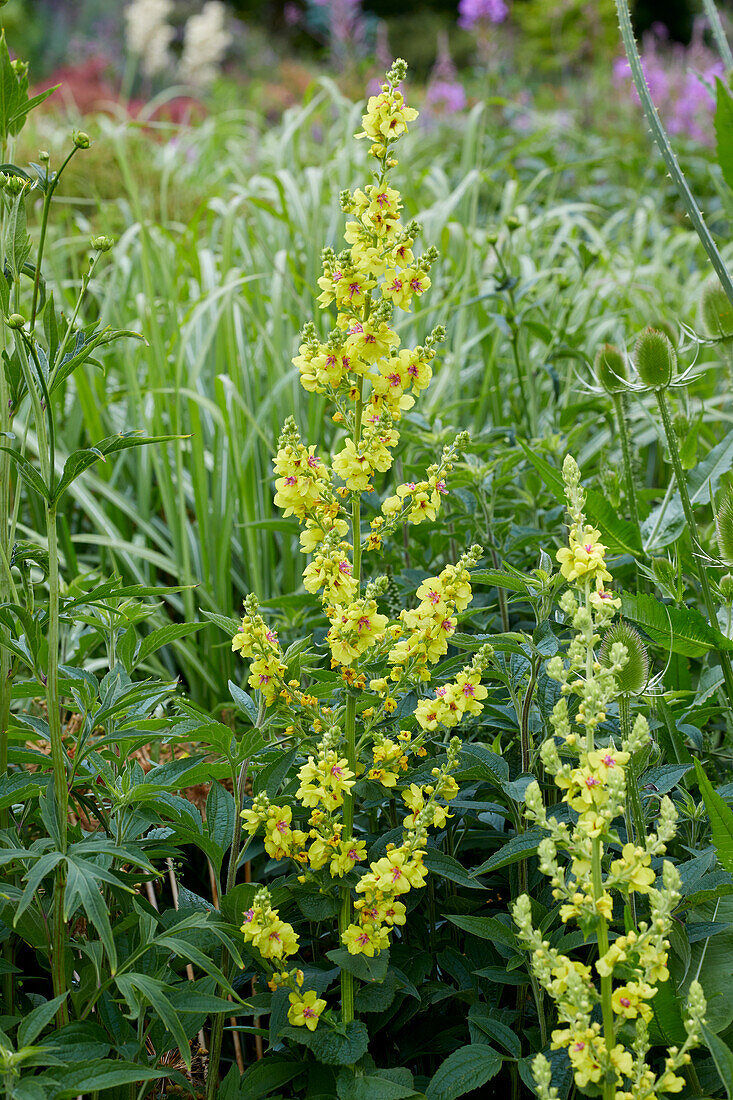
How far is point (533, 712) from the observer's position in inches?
42.9

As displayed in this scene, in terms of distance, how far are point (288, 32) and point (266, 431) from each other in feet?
49.5

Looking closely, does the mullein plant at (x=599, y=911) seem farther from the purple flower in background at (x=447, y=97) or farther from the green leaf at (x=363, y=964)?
the purple flower in background at (x=447, y=97)

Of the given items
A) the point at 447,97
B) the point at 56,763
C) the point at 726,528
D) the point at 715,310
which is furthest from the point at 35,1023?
the point at 447,97

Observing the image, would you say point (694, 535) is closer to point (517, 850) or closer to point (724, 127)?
point (517, 850)

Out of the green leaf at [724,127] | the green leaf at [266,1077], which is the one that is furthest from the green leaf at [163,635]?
the green leaf at [724,127]

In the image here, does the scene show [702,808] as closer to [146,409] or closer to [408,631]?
[408,631]

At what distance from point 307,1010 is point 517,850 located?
0.25 m

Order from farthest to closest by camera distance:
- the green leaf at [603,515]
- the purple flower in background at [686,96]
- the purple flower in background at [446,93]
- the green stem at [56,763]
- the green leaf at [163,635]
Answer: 1. the purple flower in background at [446,93]
2. the purple flower in background at [686,96]
3. the green leaf at [603,515]
4. the green leaf at [163,635]
5. the green stem at [56,763]

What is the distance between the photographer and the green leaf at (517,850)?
2.88ft

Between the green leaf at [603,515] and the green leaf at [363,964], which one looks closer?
the green leaf at [363,964]

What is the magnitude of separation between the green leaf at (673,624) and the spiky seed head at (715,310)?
0.55m

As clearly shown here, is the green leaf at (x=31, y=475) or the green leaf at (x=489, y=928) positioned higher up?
the green leaf at (x=31, y=475)

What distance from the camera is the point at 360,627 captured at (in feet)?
2.95

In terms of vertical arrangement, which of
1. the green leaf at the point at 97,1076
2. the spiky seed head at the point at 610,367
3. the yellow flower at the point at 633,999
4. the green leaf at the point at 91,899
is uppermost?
the spiky seed head at the point at 610,367
